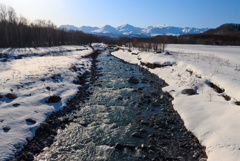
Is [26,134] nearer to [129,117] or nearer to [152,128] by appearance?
[129,117]

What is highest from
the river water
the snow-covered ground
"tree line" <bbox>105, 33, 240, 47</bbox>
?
"tree line" <bbox>105, 33, 240, 47</bbox>

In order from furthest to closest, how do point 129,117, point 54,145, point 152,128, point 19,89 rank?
point 19,89
point 129,117
point 152,128
point 54,145

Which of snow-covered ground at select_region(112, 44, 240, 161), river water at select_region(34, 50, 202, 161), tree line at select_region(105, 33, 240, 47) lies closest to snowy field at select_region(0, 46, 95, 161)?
river water at select_region(34, 50, 202, 161)

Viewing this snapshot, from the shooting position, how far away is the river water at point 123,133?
6422mm

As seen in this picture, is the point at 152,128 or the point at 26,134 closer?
the point at 26,134

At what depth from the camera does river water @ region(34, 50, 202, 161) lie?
Result: 6.42m

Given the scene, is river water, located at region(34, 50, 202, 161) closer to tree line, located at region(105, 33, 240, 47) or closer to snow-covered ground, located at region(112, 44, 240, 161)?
snow-covered ground, located at region(112, 44, 240, 161)

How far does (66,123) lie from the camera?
29.3ft

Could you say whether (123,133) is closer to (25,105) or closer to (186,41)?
(25,105)

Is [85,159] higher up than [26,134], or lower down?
lower down

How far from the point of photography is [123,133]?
799 cm

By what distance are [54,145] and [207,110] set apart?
31.4 feet

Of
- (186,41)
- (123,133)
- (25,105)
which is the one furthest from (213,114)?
(186,41)

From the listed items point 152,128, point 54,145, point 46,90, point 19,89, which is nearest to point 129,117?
point 152,128
